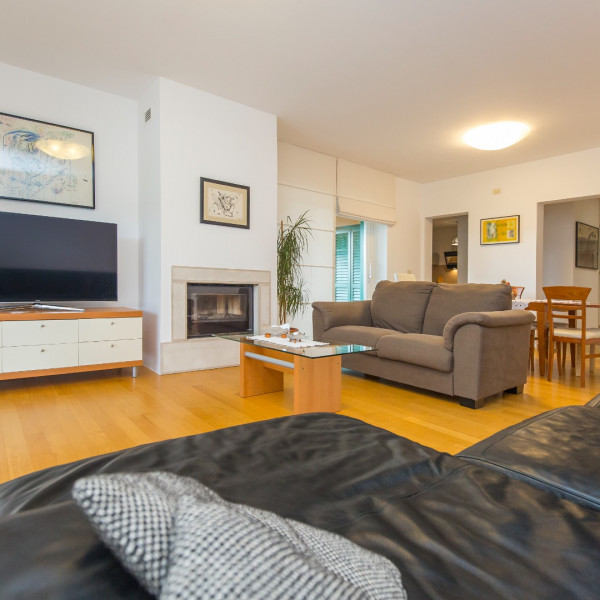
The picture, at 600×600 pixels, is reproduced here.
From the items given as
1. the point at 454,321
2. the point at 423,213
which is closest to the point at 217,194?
the point at 454,321

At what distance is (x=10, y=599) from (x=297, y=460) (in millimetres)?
544

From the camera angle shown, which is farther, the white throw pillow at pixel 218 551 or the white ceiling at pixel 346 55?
the white ceiling at pixel 346 55

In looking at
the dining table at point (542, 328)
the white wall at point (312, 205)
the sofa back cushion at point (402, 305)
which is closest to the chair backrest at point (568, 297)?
the dining table at point (542, 328)

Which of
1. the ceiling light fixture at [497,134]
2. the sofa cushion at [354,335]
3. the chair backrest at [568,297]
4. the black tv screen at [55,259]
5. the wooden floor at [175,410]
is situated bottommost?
the wooden floor at [175,410]

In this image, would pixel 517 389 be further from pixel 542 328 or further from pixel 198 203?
pixel 198 203

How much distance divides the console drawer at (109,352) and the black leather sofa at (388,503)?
286cm

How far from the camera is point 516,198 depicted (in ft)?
20.2

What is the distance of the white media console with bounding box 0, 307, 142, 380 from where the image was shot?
309 centimetres

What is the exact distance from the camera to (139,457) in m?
0.86

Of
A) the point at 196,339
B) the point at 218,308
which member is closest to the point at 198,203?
the point at 218,308

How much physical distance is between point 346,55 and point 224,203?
5.74 feet

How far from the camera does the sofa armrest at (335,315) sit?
12.7 feet

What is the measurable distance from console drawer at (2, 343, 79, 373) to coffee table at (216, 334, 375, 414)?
4.60 feet

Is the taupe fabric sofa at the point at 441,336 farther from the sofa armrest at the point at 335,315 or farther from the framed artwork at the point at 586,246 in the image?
the framed artwork at the point at 586,246
